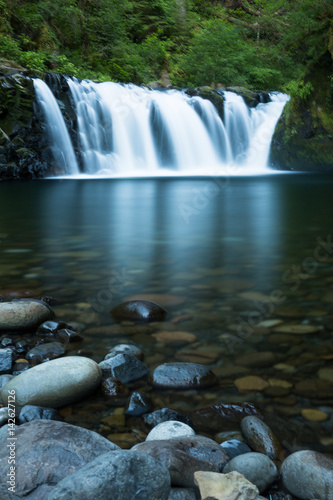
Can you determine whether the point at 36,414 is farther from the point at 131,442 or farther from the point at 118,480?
the point at 118,480

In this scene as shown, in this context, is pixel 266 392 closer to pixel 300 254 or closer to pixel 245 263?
pixel 245 263

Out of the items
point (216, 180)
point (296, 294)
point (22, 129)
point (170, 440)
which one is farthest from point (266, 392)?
point (22, 129)

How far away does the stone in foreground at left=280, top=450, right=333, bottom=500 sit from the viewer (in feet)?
4.28

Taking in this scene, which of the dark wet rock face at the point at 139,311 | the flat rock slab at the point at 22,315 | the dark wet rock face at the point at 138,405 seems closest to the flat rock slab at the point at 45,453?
the dark wet rock face at the point at 138,405

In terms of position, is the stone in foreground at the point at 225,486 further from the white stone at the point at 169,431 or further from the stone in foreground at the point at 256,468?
the white stone at the point at 169,431

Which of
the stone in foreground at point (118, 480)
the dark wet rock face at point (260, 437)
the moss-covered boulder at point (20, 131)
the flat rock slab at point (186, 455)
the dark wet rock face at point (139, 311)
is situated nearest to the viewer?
the stone in foreground at point (118, 480)

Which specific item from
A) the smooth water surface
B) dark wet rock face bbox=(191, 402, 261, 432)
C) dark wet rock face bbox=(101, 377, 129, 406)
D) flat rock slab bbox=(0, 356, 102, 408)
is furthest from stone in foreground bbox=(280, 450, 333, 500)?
flat rock slab bbox=(0, 356, 102, 408)

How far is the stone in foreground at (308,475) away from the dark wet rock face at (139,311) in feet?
4.61

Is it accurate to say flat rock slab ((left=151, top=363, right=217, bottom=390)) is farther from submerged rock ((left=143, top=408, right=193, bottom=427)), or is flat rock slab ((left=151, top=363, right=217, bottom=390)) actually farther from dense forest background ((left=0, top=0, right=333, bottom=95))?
dense forest background ((left=0, top=0, right=333, bottom=95))

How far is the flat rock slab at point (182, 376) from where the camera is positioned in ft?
6.48

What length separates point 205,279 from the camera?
354 cm

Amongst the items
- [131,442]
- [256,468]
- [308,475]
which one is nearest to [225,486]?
[256,468]

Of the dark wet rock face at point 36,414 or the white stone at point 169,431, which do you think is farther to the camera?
the dark wet rock face at point 36,414

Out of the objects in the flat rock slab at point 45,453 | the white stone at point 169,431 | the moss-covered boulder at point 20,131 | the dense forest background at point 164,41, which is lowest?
the white stone at point 169,431
